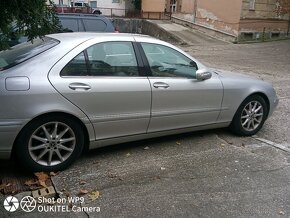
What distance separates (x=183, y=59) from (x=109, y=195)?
221 cm

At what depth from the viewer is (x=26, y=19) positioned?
383cm

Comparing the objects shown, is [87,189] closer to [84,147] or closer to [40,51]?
[84,147]

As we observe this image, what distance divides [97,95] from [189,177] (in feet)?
4.50

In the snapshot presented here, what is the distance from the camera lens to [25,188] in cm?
411

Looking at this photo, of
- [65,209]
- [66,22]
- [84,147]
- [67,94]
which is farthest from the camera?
[66,22]

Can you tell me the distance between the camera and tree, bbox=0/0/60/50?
A: 371 cm

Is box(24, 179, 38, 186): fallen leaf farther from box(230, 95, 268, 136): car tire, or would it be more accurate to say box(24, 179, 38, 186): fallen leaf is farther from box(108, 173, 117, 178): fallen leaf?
box(230, 95, 268, 136): car tire

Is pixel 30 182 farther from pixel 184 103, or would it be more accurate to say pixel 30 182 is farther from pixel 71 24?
→ pixel 71 24

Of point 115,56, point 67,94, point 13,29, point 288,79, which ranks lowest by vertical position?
point 288,79

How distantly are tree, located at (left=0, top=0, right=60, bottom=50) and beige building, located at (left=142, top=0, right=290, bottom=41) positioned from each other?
2175cm

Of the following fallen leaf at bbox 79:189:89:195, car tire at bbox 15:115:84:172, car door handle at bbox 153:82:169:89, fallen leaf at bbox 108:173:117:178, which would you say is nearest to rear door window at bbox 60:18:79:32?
car door handle at bbox 153:82:169:89

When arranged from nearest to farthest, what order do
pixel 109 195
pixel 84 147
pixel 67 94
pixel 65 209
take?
1. pixel 65 209
2. pixel 109 195
3. pixel 67 94
4. pixel 84 147

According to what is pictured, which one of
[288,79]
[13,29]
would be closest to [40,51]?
[13,29]

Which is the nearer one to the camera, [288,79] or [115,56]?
[115,56]
